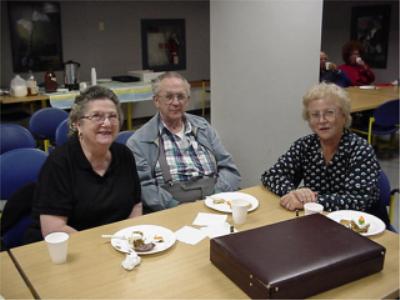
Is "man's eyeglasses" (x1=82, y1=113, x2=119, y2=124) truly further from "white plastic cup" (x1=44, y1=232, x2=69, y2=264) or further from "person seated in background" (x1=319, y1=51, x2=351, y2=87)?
"person seated in background" (x1=319, y1=51, x2=351, y2=87)

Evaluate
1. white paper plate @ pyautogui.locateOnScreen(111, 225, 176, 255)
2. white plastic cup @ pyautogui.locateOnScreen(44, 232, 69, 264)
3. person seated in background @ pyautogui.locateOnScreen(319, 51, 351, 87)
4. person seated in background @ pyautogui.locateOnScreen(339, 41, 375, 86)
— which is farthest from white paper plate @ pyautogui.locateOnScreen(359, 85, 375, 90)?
white plastic cup @ pyautogui.locateOnScreen(44, 232, 69, 264)

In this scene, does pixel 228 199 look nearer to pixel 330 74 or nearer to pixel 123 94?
pixel 330 74

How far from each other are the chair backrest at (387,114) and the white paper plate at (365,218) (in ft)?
10.6

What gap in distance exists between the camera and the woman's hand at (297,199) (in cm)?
198

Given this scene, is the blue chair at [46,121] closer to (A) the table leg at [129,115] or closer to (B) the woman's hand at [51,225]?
(A) the table leg at [129,115]

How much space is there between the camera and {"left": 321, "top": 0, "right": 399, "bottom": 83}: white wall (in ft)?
27.8

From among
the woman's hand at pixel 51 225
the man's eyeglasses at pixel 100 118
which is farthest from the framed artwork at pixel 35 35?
the woman's hand at pixel 51 225

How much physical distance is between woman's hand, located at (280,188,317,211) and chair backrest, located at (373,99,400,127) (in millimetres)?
3217

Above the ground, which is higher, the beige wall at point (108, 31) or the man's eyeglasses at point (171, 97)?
the beige wall at point (108, 31)

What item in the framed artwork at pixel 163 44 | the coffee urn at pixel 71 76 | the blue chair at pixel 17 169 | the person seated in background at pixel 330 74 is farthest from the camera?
the framed artwork at pixel 163 44

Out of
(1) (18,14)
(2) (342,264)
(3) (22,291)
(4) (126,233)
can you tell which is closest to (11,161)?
(4) (126,233)

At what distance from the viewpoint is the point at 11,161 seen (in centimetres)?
238

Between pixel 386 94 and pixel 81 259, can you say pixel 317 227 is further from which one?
pixel 386 94

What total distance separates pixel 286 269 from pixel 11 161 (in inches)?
67.5
